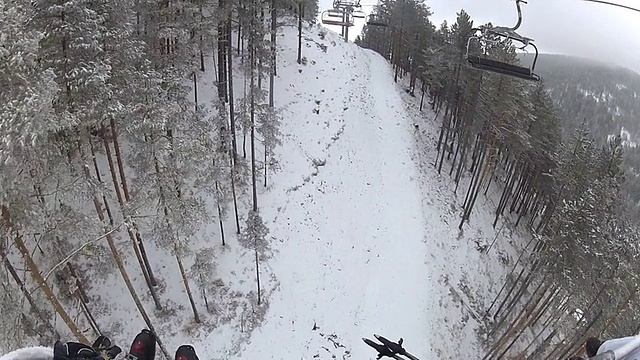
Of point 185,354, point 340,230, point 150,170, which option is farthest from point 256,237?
point 185,354

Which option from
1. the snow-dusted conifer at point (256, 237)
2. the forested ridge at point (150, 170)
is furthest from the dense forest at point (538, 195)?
the snow-dusted conifer at point (256, 237)

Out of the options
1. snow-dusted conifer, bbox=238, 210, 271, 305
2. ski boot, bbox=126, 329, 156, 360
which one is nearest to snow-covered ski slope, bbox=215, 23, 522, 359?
snow-dusted conifer, bbox=238, 210, 271, 305

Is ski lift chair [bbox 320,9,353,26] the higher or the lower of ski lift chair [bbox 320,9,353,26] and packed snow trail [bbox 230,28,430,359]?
the higher

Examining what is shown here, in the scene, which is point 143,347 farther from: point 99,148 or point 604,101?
point 604,101

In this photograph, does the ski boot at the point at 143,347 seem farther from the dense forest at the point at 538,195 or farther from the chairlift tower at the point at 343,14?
the chairlift tower at the point at 343,14

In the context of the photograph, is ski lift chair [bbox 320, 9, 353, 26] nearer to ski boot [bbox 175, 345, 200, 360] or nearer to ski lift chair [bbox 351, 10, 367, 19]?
ski lift chair [bbox 351, 10, 367, 19]
